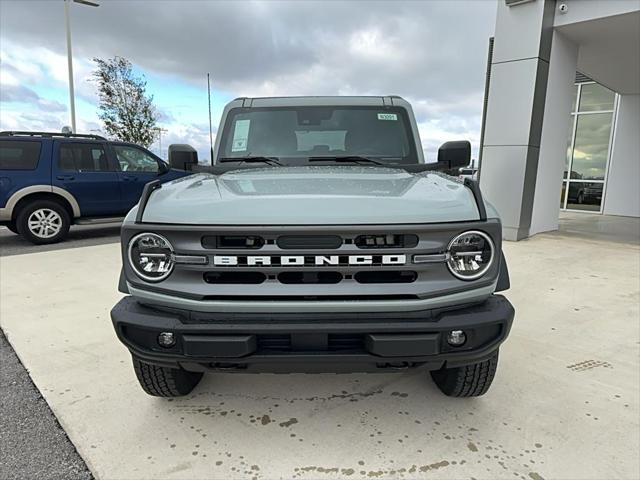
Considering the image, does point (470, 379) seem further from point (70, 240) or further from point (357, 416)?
point (70, 240)

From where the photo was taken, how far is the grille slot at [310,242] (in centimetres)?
181

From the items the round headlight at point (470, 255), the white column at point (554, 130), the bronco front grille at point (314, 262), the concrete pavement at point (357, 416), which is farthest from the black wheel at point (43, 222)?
the white column at point (554, 130)

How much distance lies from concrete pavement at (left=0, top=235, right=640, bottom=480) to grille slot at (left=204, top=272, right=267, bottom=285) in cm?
87

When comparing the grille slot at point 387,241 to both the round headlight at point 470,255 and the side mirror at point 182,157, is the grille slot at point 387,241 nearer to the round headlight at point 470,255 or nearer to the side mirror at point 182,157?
the round headlight at point 470,255

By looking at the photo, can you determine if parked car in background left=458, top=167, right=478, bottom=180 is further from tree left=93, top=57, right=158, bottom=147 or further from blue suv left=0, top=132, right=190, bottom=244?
tree left=93, top=57, right=158, bottom=147

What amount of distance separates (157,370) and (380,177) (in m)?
1.63

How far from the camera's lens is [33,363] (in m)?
2.96

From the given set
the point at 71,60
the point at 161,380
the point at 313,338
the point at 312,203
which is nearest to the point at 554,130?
the point at 312,203

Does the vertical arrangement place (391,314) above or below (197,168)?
below

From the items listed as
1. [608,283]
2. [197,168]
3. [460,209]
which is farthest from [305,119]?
[608,283]

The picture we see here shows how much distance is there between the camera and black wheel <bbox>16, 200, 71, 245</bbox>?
23.6 ft

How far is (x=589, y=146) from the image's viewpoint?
45.0ft

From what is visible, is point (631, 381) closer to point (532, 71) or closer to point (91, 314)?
point (91, 314)

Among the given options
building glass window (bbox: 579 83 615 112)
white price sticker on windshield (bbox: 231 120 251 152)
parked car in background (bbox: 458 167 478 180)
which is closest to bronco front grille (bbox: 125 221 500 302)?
parked car in background (bbox: 458 167 478 180)
